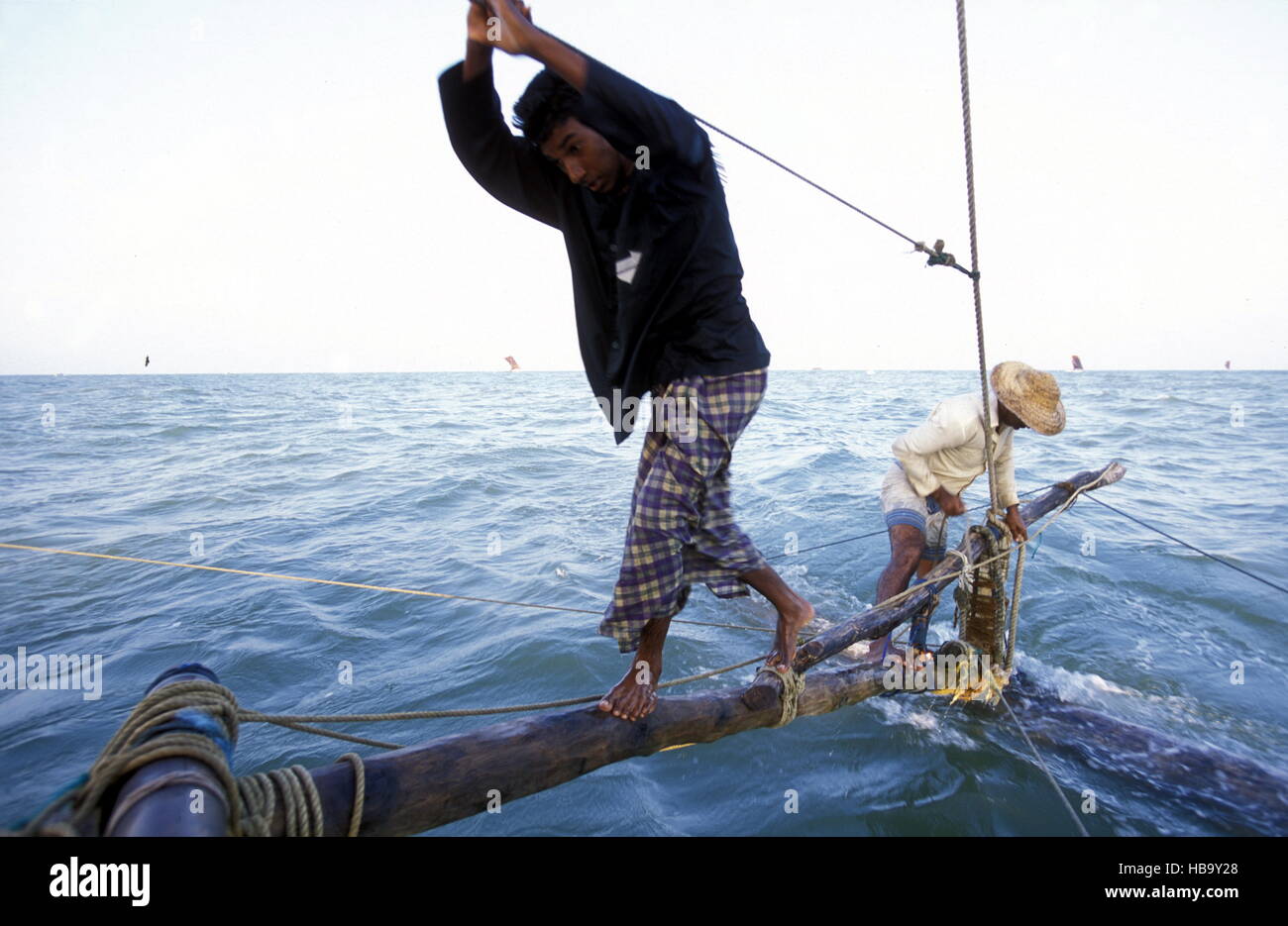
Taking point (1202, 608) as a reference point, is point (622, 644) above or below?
above

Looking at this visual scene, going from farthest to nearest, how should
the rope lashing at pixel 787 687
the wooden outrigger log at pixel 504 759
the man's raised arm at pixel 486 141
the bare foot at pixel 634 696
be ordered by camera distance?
the rope lashing at pixel 787 687 → the bare foot at pixel 634 696 → the man's raised arm at pixel 486 141 → the wooden outrigger log at pixel 504 759

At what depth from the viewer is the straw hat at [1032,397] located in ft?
13.0

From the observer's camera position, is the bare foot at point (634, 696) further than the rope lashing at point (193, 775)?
Yes

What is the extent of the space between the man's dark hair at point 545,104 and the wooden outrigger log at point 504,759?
70.2 inches

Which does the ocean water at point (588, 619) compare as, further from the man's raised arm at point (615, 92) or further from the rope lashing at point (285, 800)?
the man's raised arm at point (615, 92)

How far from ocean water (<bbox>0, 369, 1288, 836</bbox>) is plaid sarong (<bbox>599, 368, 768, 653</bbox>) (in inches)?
73.1

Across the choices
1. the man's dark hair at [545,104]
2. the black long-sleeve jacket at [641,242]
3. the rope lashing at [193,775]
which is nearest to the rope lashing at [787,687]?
the black long-sleeve jacket at [641,242]

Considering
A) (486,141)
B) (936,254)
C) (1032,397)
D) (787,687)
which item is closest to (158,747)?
(486,141)

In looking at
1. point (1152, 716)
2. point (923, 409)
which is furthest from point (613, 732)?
point (923, 409)

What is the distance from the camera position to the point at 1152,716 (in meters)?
4.51

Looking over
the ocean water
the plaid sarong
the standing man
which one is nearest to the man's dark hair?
the standing man

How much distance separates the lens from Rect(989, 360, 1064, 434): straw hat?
3.96 m

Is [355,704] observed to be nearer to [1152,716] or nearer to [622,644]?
[622,644]

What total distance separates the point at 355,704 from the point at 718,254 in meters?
3.91
